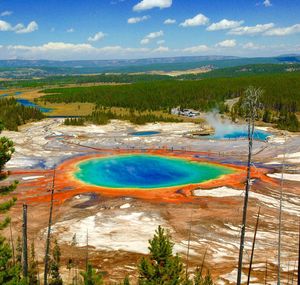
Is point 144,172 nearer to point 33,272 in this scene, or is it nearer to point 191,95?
point 33,272

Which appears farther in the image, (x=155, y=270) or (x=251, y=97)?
(x=155, y=270)

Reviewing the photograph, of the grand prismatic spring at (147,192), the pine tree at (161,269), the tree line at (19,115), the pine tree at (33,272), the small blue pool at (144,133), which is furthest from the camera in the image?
the tree line at (19,115)

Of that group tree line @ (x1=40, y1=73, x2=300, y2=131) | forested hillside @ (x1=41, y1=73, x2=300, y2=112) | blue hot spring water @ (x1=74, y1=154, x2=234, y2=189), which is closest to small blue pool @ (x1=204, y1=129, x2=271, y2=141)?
tree line @ (x1=40, y1=73, x2=300, y2=131)

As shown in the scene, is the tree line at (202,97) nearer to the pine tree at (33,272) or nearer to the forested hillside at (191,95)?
the forested hillside at (191,95)

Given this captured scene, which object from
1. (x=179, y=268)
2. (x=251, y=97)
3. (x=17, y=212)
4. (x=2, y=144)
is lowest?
(x=17, y=212)

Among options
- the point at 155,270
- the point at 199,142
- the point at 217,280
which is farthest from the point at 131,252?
the point at 199,142

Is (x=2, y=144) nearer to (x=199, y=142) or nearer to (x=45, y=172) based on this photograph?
(x=45, y=172)

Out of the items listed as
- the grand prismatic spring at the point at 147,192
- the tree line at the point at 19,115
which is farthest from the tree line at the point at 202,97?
the grand prismatic spring at the point at 147,192

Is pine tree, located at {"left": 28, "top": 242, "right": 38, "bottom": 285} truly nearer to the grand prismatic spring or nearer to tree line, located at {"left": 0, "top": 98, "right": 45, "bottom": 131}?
the grand prismatic spring
